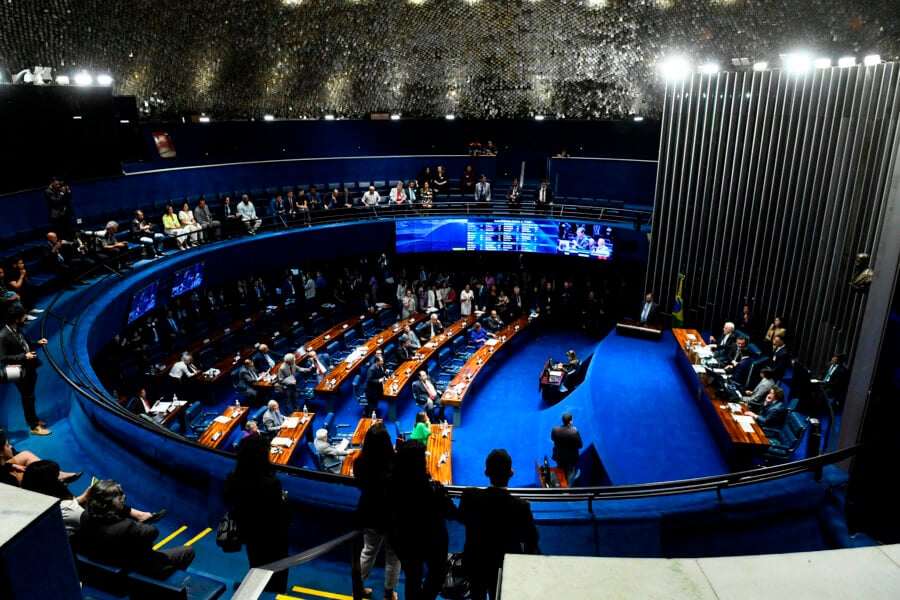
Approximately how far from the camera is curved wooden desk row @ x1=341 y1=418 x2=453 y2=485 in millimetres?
8664

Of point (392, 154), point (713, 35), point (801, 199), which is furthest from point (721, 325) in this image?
point (392, 154)

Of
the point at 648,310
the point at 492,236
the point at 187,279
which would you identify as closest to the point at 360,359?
the point at 187,279

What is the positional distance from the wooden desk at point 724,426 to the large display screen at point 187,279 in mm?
10474

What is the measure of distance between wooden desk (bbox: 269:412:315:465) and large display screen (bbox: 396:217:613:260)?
26.7ft

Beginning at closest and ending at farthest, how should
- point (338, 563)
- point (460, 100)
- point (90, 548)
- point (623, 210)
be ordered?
point (90, 548) < point (338, 563) < point (623, 210) < point (460, 100)

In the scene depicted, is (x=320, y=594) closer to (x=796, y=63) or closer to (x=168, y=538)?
(x=168, y=538)

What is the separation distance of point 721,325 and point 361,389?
26.8ft

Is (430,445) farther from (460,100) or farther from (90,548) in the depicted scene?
(460,100)

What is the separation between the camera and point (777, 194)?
11.5 metres

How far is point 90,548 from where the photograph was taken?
135 inches

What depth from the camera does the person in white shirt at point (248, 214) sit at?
48.2 feet

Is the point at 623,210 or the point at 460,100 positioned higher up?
the point at 460,100

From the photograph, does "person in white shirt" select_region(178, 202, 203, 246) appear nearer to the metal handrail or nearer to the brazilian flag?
the brazilian flag

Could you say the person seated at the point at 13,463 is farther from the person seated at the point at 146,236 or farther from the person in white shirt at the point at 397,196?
the person in white shirt at the point at 397,196
